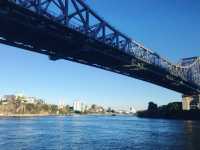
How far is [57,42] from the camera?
1682 inches

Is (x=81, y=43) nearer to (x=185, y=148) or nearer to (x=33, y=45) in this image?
(x=33, y=45)

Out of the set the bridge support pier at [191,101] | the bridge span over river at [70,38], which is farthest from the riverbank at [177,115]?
the bridge span over river at [70,38]

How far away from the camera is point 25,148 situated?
107 ft

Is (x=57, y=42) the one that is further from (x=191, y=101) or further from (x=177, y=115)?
(x=177, y=115)

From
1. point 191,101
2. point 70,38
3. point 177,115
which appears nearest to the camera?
point 70,38

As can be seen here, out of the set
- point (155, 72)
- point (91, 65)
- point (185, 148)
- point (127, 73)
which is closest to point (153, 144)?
point (185, 148)

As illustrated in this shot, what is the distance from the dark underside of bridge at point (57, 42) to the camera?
3484cm

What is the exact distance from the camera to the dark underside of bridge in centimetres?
3484

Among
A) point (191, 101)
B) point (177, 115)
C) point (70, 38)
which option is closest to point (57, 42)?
point (70, 38)

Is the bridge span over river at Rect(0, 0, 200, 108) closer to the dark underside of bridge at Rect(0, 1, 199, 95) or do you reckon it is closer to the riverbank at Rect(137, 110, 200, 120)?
the dark underside of bridge at Rect(0, 1, 199, 95)

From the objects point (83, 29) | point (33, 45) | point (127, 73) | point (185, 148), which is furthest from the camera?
point (127, 73)

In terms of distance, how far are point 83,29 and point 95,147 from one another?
15.5 metres

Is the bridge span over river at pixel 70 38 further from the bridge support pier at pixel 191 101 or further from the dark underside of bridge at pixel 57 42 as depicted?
the bridge support pier at pixel 191 101

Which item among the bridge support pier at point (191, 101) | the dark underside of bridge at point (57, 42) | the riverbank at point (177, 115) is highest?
the dark underside of bridge at point (57, 42)
